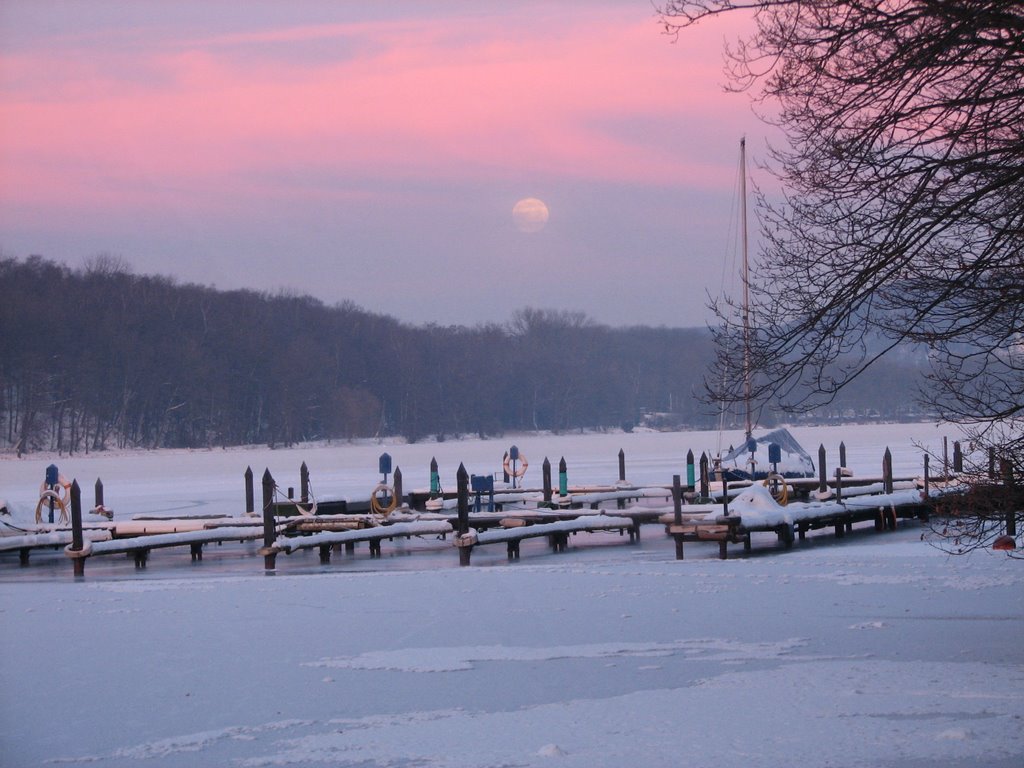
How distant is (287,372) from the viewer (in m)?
109

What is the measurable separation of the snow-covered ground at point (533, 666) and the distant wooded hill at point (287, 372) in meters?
52.2

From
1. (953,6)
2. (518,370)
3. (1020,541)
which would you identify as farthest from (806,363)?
(518,370)

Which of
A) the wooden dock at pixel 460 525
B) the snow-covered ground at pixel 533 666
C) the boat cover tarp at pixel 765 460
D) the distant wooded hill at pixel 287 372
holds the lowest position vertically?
the snow-covered ground at pixel 533 666

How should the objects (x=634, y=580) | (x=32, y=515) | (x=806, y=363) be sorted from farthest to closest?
1. (x=32, y=515)
2. (x=634, y=580)
3. (x=806, y=363)

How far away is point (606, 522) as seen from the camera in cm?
2120

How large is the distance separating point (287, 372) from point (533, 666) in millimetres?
101140

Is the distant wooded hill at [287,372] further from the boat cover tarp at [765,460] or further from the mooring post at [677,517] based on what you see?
the mooring post at [677,517]

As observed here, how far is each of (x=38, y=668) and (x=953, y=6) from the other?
27.7ft

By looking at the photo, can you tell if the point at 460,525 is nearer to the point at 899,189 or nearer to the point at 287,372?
the point at 899,189

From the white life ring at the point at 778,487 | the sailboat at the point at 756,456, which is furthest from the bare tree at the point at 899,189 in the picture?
the sailboat at the point at 756,456

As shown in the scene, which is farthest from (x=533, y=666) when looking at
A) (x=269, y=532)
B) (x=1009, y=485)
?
(x=269, y=532)

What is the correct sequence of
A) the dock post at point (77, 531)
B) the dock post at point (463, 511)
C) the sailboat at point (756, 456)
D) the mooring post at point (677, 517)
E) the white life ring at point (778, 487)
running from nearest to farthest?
the mooring post at point (677, 517), the dock post at point (463, 511), the dock post at point (77, 531), the white life ring at point (778, 487), the sailboat at point (756, 456)

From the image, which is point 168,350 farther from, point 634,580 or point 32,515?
point 634,580

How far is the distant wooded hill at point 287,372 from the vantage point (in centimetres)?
9194
